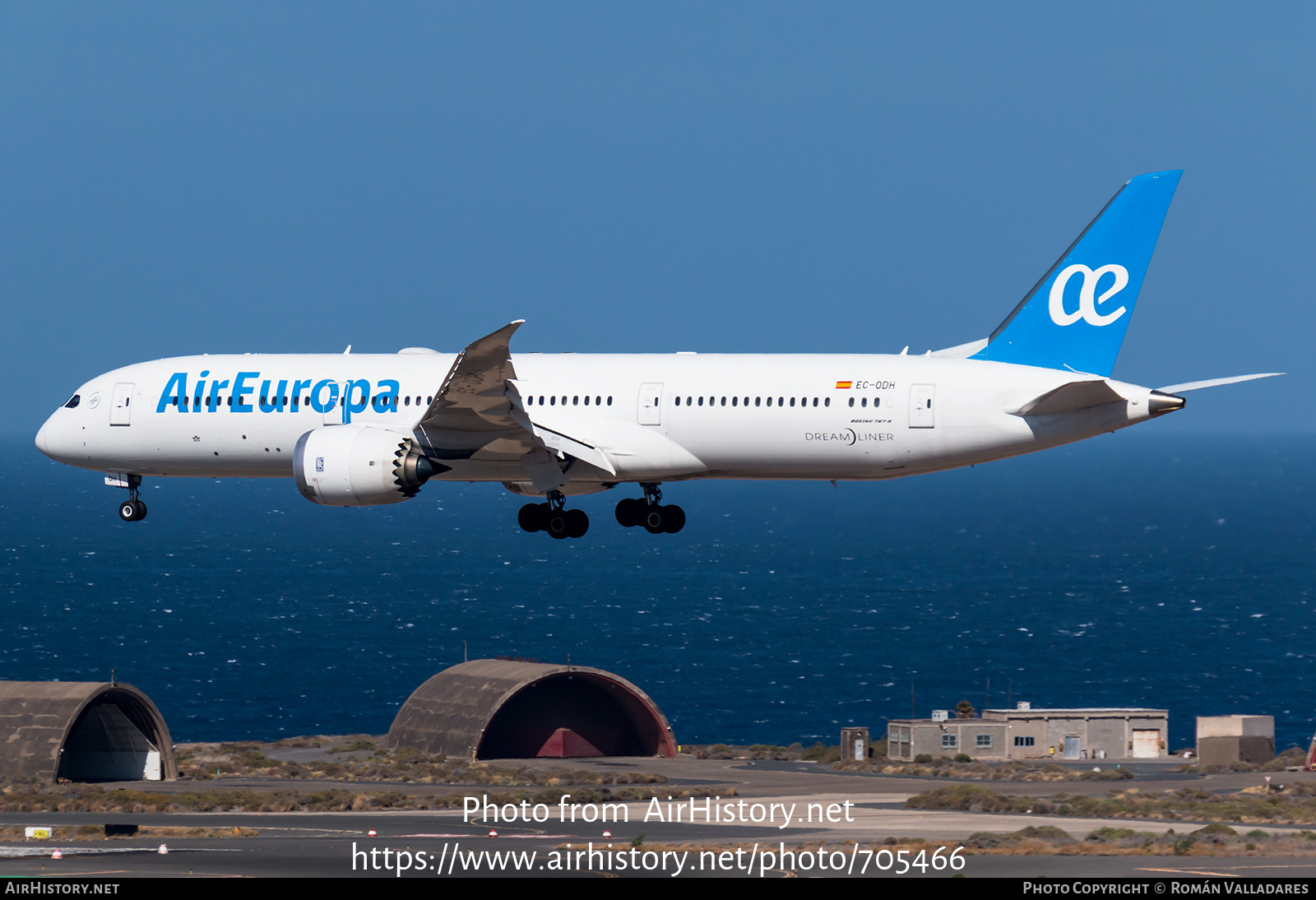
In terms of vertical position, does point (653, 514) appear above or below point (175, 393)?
below

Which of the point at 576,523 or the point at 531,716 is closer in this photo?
the point at 576,523

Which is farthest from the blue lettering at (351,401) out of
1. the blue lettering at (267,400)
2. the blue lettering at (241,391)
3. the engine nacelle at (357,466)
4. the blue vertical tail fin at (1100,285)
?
the blue vertical tail fin at (1100,285)

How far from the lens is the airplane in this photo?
4834cm

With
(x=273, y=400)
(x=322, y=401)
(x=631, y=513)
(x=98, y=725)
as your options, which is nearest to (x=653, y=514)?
(x=631, y=513)

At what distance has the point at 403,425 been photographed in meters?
52.8

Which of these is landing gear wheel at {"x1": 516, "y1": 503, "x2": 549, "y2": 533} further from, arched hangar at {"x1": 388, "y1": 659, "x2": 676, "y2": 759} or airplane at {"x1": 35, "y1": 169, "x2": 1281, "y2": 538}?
arched hangar at {"x1": 388, "y1": 659, "x2": 676, "y2": 759}

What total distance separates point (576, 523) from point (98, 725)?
54236mm

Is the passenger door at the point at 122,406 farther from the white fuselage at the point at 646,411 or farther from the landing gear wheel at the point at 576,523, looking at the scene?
the landing gear wheel at the point at 576,523

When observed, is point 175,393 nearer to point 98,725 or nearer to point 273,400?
point 273,400

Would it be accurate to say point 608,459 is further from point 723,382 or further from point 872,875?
point 872,875

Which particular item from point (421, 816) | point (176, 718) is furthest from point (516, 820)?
point (176, 718)

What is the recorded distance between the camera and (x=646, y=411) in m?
50.8

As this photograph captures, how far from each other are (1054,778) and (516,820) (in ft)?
126

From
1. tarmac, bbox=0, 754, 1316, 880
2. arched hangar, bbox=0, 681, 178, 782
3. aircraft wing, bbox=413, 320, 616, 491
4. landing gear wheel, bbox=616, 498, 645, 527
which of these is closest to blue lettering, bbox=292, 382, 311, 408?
aircraft wing, bbox=413, 320, 616, 491
